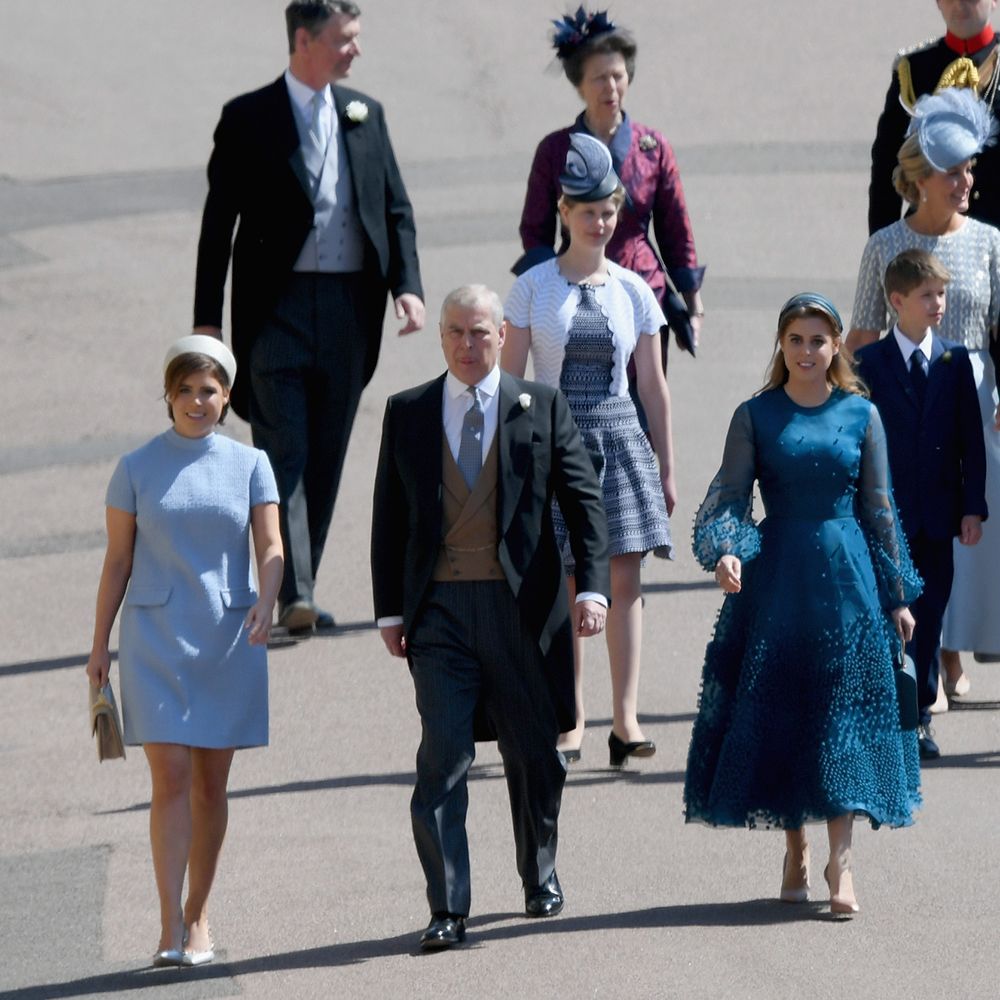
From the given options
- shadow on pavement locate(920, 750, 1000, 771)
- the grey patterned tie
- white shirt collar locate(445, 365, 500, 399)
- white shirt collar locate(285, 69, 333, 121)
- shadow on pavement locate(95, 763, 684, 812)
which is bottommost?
shadow on pavement locate(95, 763, 684, 812)

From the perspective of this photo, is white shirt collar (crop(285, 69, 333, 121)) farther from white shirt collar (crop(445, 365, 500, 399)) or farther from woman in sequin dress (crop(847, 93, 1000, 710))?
white shirt collar (crop(445, 365, 500, 399))

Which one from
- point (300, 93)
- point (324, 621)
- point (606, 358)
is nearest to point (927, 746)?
point (606, 358)

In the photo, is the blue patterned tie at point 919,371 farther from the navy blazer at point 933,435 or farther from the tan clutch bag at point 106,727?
the tan clutch bag at point 106,727

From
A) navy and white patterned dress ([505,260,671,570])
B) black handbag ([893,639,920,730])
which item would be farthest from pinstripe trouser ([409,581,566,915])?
navy and white patterned dress ([505,260,671,570])

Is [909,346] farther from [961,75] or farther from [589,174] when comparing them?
[961,75]

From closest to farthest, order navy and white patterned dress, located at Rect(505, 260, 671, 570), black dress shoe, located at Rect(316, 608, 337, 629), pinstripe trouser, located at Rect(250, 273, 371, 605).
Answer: navy and white patterned dress, located at Rect(505, 260, 671, 570) < pinstripe trouser, located at Rect(250, 273, 371, 605) < black dress shoe, located at Rect(316, 608, 337, 629)

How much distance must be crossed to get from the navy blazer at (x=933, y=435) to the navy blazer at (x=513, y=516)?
163cm

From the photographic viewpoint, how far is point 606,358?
27.2 ft

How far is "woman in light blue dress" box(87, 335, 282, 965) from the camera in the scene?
664 cm

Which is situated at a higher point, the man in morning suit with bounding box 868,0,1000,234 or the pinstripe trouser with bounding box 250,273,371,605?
the man in morning suit with bounding box 868,0,1000,234

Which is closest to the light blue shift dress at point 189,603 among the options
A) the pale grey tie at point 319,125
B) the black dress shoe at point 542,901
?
the black dress shoe at point 542,901

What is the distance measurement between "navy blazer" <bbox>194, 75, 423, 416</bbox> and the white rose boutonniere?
0.07ft

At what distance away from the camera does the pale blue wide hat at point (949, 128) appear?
8438 millimetres

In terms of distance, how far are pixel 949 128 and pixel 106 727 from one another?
3.71 m
